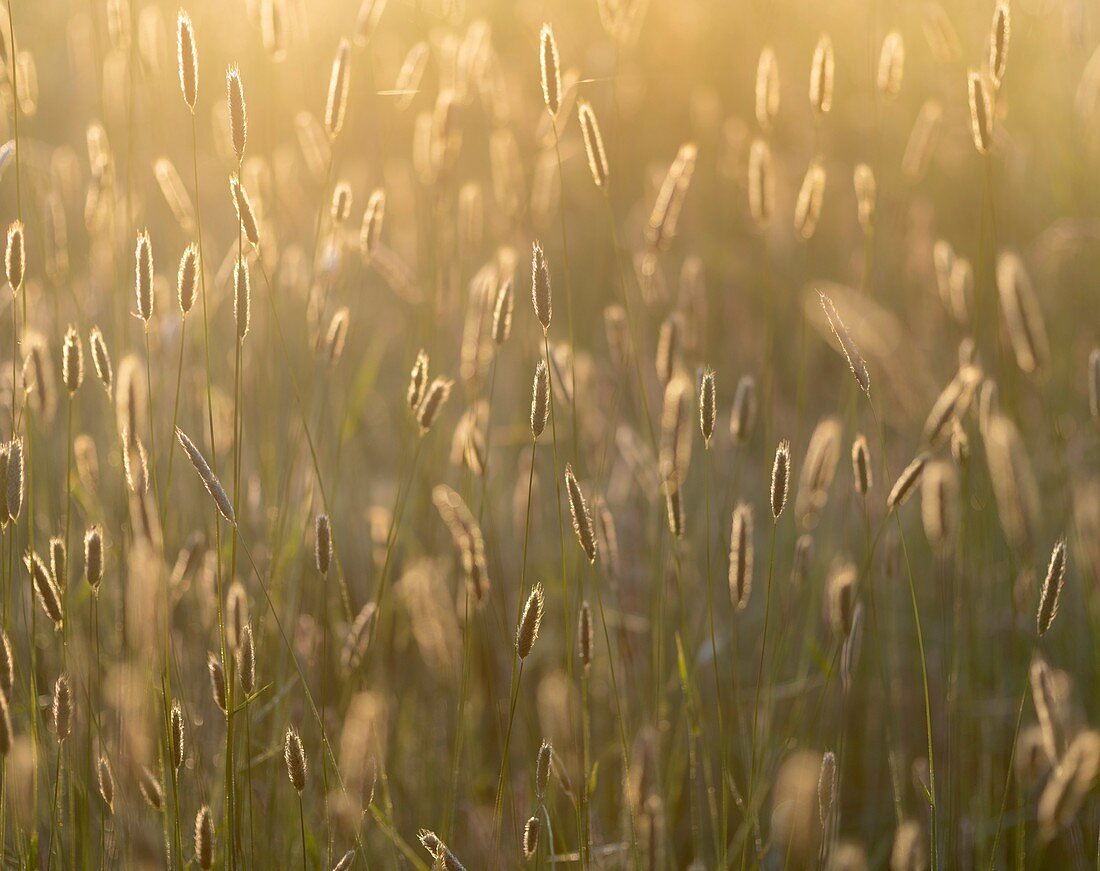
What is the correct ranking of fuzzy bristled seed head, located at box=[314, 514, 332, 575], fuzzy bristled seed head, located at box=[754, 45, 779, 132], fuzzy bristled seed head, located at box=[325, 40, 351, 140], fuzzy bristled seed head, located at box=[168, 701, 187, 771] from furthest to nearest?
fuzzy bristled seed head, located at box=[754, 45, 779, 132] < fuzzy bristled seed head, located at box=[325, 40, 351, 140] < fuzzy bristled seed head, located at box=[314, 514, 332, 575] < fuzzy bristled seed head, located at box=[168, 701, 187, 771]

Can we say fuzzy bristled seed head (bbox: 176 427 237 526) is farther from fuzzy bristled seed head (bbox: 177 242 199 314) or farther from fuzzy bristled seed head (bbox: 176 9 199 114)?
fuzzy bristled seed head (bbox: 176 9 199 114)

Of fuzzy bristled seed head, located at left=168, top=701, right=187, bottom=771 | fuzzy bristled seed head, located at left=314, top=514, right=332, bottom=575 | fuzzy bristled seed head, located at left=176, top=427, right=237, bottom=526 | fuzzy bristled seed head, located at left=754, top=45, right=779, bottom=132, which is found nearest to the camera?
fuzzy bristled seed head, located at left=176, top=427, right=237, bottom=526

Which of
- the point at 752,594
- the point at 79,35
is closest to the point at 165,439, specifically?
the point at 79,35

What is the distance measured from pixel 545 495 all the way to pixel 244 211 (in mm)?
1325

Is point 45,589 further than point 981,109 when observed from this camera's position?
No

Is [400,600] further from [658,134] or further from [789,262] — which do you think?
[658,134]

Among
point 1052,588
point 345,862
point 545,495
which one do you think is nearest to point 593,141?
point 1052,588

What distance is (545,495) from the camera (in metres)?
2.30

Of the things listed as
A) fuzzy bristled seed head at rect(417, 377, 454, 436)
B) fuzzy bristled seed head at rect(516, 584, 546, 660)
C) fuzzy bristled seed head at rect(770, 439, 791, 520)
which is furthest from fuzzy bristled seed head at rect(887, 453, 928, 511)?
fuzzy bristled seed head at rect(417, 377, 454, 436)

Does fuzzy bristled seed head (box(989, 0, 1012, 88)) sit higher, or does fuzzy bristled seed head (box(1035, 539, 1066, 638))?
fuzzy bristled seed head (box(989, 0, 1012, 88))

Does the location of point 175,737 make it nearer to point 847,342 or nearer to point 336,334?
point 336,334

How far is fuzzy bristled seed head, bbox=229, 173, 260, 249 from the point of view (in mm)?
1019

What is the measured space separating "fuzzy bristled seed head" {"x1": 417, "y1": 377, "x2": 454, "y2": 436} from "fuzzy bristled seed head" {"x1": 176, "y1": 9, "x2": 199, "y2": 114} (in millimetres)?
370

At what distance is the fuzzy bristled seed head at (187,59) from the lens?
3.28ft
